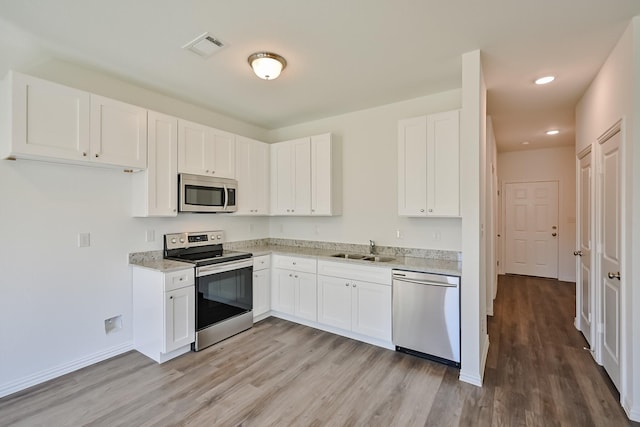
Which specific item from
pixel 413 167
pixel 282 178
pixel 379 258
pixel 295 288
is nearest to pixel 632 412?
pixel 379 258

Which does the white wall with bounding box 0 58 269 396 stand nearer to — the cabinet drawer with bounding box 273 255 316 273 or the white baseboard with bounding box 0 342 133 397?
the white baseboard with bounding box 0 342 133 397

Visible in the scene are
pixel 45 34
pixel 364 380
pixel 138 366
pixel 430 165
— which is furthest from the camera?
pixel 430 165

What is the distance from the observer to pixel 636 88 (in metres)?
1.98

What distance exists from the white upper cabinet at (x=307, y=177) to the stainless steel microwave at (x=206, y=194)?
69 cm

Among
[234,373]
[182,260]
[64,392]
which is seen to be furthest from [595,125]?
[64,392]

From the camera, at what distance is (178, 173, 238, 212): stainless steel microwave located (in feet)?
10.5

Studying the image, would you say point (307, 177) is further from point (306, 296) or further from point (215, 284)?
point (215, 284)

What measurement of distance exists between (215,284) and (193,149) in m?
1.53

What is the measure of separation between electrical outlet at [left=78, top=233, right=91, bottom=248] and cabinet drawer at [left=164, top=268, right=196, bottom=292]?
0.80m

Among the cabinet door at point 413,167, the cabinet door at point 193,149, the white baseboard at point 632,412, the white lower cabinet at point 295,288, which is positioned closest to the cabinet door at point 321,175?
the white lower cabinet at point 295,288

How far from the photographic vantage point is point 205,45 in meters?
2.33

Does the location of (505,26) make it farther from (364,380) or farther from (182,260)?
(182,260)

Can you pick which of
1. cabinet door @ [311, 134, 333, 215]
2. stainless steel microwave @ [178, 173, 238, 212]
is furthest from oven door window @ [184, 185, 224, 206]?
cabinet door @ [311, 134, 333, 215]

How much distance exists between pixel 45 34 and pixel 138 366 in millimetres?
2850
